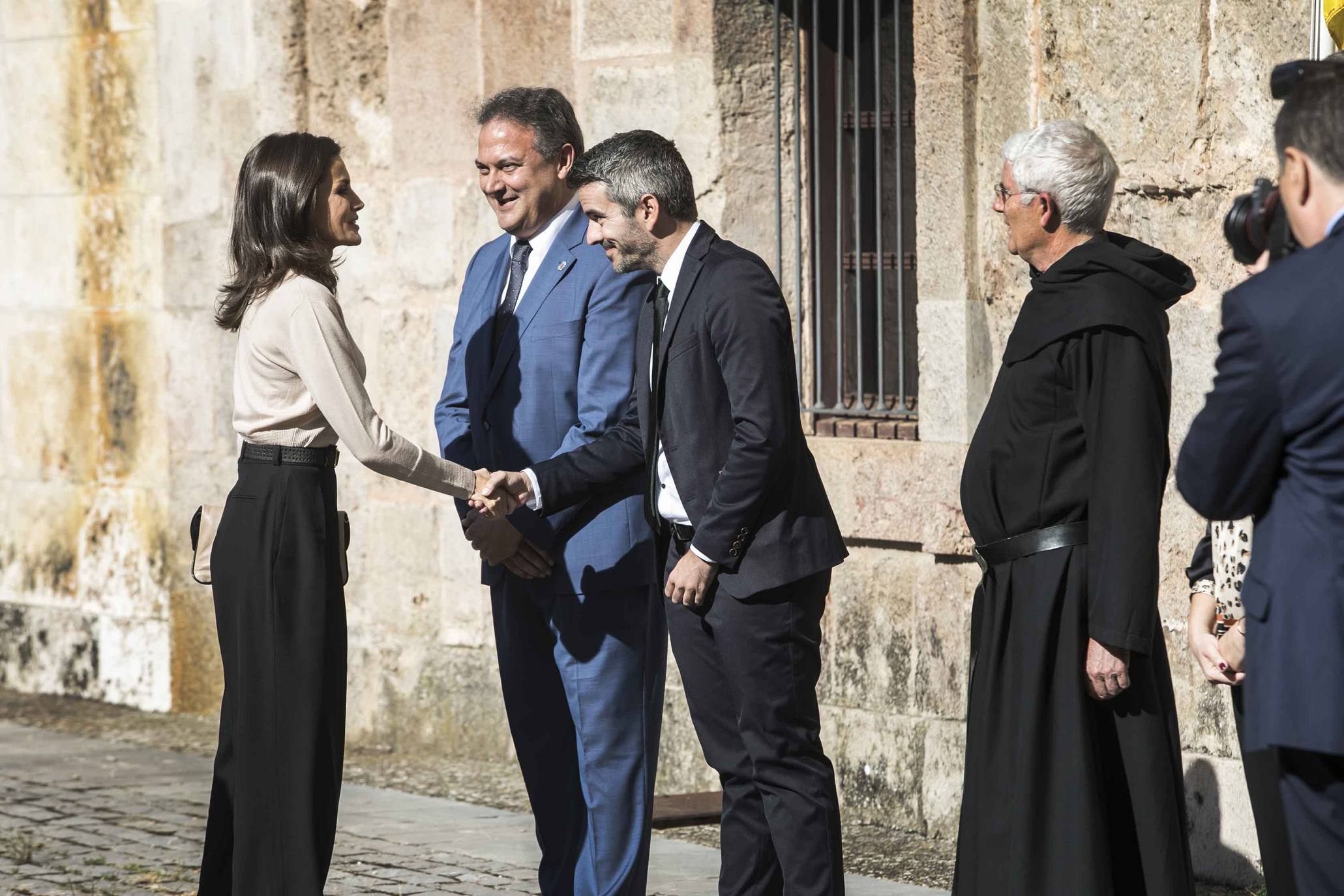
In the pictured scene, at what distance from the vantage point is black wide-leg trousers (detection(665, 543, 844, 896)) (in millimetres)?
4051

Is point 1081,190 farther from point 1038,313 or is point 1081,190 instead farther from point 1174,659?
point 1174,659

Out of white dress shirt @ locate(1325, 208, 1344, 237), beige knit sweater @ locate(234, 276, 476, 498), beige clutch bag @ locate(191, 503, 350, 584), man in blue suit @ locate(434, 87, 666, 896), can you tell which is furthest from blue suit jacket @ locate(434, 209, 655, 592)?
white dress shirt @ locate(1325, 208, 1344, 237)

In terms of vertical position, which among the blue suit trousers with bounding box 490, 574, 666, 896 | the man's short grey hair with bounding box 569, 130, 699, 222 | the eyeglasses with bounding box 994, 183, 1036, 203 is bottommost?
the blue suit trousers with bounding box 490, 574, 666, 896

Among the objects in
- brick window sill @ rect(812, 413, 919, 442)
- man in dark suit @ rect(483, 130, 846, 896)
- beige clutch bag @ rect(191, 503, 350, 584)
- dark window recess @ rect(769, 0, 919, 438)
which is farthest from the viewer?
dark window recess @ rect(769, 0, 919, 438)

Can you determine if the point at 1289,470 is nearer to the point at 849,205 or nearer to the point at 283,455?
the point at 283,455

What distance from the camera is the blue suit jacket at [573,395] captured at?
453 centimetres

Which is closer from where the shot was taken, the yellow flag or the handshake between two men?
the handshake between two men

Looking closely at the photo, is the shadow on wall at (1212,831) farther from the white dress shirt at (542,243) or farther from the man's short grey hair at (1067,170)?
the white dress shirt at (542,243)

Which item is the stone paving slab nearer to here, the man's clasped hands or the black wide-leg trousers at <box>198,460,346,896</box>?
the black wide-leg trousers at <box>198,460,346,896</box>

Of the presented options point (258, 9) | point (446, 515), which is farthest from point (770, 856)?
point (258, 9)

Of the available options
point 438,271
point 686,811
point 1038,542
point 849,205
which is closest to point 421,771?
point 686,811

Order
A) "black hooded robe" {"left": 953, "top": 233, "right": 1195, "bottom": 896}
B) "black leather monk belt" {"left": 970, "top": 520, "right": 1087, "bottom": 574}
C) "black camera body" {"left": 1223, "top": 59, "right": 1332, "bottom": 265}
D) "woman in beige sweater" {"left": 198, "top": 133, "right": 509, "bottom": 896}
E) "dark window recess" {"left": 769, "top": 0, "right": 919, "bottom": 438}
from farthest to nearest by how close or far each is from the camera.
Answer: "dark window recess" {"left": 769, "top": 0, "right": 919, "bottom": 438}, "woman in beige sweater" {"left": 198, "top": 133, "right": 509, "bottom": 896}, "black leather monk belt" {"left": 970, "top": 520, "right": 1087, "bottom": 574}, "black hooded robe" {"left": 953, "top": 233, "right": 1195, "bottom": 896}, "black camera body" {"left": 1223, "top": 59, "right": 1332, "bottom": 265}

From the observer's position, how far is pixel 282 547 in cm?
438

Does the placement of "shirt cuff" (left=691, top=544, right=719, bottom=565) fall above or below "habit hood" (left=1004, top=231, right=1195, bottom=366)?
below
